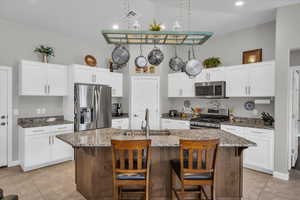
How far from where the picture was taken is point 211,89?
4.55m

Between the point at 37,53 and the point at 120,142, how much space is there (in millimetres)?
3671

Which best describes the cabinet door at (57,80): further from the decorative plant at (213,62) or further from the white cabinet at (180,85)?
the decorative plant at (213,62)

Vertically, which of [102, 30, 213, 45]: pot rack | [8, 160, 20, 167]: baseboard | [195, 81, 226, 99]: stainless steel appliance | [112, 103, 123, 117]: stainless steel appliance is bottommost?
[8, 160, 20, 167]: baseboard

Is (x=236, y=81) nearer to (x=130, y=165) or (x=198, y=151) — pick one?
(x=198, y=151)

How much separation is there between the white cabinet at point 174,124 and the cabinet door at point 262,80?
67.5 inches

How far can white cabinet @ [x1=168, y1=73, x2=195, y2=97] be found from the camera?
5145 mm

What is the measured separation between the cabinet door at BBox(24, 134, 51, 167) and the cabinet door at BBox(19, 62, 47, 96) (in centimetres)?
95

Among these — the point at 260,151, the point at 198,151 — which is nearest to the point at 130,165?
the point at 198,151

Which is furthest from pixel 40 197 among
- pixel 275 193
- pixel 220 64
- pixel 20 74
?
pixel 220 64

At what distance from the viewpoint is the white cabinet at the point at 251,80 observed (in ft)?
12.0

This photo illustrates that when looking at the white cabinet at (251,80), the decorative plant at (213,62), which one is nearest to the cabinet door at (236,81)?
the white cabinet at (251,80)

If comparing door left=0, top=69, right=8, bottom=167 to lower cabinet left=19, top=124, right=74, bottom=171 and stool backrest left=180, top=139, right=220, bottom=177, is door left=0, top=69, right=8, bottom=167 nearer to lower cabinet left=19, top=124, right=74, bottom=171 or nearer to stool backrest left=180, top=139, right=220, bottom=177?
lower cabinet left=19, top=124, right=74, bottom=171

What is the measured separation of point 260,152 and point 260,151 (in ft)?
0.07

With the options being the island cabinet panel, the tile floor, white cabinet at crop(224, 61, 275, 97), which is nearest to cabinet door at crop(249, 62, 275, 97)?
white cabinet at crop(224, 61, 275, 97)
